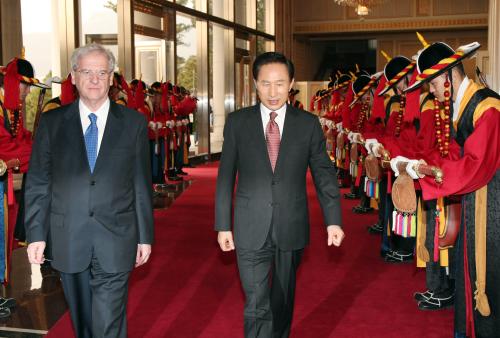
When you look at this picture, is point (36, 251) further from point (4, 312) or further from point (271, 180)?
point (4, 312)

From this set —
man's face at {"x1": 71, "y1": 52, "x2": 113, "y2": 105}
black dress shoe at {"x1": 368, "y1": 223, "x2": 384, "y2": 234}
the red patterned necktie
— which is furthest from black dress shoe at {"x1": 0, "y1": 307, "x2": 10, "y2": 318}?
black dress shoe at {"x1": 368, "y1": 223, "x2": 384, "y2": 234}

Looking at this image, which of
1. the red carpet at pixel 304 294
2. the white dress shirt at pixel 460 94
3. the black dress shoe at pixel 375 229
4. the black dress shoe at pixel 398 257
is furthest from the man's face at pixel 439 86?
the black dress shoe at pixel 375 229

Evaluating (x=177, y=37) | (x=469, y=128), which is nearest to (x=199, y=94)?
(x=177, y=37)

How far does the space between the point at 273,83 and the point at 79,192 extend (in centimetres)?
88

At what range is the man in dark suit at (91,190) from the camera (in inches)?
95.6

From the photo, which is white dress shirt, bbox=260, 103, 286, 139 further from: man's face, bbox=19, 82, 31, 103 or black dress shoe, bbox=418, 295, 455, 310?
man's face, bbox=19, 82, 31, 103

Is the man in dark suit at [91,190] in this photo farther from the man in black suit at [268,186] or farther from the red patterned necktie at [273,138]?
the red patterned necktie at [273,138]

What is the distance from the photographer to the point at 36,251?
95.9 inches

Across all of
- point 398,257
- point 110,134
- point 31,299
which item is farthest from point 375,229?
point 110,134

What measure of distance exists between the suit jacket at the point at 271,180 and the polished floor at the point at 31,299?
5.13 feet

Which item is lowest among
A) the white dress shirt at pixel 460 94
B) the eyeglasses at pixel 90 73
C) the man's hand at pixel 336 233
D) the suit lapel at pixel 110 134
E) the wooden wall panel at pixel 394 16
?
the man's hand at pixel 336 233

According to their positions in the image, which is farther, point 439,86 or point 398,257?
point 398,257

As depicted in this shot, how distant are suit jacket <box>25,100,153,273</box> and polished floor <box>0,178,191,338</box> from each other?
4.30 ft

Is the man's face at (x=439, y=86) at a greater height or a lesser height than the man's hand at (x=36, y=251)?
greater
